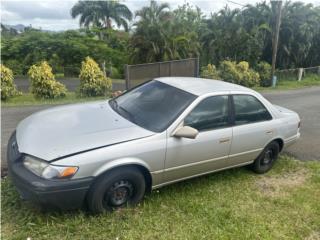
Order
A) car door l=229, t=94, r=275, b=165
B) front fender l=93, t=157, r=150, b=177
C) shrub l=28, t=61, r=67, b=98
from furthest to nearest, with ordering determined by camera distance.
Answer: shrub l=28, t=61, r=67, b=98 → car door l=229, t=94, r=275, b=165 → front fender l=93, t=157, r=150, b=177

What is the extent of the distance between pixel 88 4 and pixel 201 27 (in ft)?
55.0

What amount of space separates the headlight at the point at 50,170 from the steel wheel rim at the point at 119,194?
55 centimetres

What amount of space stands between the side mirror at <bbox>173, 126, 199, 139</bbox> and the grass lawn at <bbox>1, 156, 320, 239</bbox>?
906 mm

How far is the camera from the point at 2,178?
13.2ft

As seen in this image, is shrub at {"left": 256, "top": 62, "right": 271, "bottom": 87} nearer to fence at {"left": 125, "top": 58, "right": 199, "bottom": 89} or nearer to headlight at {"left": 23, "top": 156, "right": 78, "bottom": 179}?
fence at {"left": 125, "top": 58, "right": 199, "bottom": 89}

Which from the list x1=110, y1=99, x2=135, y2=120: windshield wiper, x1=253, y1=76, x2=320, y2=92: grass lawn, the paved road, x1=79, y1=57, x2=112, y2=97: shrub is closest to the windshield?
x1=110, y1=99, x2=135, y2=120: windshield wiper

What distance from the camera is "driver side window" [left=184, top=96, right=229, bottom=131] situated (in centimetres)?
377

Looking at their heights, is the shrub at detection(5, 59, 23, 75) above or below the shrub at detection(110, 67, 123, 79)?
above

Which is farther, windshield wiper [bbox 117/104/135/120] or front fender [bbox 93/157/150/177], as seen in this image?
windshield wiper [bbox 117/104/135/120]

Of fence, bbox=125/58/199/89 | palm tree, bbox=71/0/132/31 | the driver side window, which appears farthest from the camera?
palm tree, bbox=71/0/132/31

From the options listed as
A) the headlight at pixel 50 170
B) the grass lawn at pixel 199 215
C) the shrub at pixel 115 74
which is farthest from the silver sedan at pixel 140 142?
the shrub at pixel 115 74

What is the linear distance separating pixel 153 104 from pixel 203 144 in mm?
850

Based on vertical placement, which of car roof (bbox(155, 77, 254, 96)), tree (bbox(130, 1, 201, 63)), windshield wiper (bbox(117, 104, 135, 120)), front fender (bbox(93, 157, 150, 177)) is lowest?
front fender (bbox(93, 157, 150, 177))

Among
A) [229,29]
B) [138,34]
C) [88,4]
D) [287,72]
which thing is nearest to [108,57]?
[138,34]
